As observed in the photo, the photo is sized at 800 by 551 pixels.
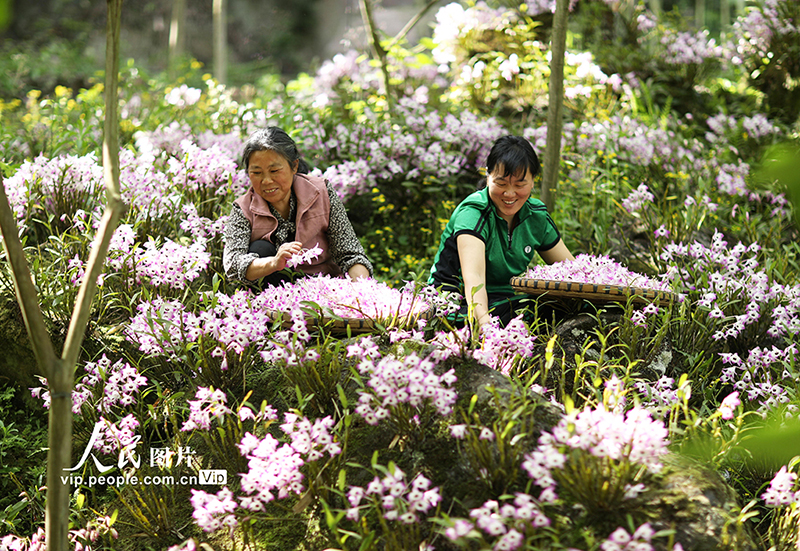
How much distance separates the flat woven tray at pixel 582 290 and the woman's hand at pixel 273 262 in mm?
989

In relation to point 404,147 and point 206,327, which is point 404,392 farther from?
point 404,147

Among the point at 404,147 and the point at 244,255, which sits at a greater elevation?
the point at 404,147

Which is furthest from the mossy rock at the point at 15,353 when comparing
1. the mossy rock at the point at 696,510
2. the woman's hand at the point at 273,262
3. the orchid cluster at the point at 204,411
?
the mossy rock at the point at 696,510

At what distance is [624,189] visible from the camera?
474 centimetres

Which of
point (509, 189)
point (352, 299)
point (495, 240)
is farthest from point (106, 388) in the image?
point (509, 189)

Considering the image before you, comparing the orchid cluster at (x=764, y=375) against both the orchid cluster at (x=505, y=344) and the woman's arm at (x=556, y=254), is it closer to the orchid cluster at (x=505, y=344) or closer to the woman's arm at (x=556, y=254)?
the woman's arm at (x=556, y=254)

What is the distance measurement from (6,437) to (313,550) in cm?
166

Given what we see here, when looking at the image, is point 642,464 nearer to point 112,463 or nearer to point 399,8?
point 112,463

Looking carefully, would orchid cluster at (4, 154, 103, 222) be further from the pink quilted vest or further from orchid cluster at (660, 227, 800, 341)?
orchid cluster at (660, 227, 800, 341)

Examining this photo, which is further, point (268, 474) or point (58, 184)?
point (58, 184)

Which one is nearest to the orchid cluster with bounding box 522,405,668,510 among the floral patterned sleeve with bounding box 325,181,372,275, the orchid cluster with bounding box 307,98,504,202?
the floral patterned sleeve with bounding box 325,181,372,275

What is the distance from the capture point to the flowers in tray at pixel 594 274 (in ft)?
10.2

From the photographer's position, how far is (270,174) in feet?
10.8

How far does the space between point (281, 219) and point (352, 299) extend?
79cm
